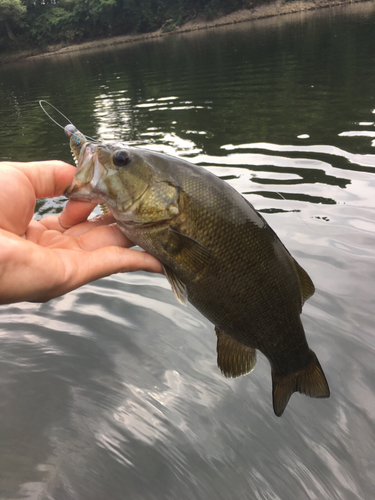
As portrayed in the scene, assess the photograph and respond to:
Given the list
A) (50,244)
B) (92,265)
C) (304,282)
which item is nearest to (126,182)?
(92,265)

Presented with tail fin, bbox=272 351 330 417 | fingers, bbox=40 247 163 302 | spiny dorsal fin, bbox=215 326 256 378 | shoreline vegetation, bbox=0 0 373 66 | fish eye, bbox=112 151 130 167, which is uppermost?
shoreline vegetation, bbox=0 0 373 66

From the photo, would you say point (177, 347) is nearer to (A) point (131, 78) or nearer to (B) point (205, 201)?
(B) point (205, 201)

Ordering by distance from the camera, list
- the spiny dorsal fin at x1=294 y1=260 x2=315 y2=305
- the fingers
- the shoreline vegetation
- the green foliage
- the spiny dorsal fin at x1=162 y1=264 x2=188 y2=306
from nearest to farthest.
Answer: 1. the fingers
2. the spiny dorsal fin at x1=162 y1=264 x2=188 y2=306
3. the spiny dorsal fin at x1=294 y1=260 x2=315 y2=305
4. the shoreline vegetation
5. the green foliage

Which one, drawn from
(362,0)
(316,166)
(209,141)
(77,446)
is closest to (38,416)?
(77,446)

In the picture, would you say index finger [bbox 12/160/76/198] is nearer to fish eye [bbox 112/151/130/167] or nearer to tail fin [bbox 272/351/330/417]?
fish eye [bbox 112/151/130/167]

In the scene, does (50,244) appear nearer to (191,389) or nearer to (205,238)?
(205,238)

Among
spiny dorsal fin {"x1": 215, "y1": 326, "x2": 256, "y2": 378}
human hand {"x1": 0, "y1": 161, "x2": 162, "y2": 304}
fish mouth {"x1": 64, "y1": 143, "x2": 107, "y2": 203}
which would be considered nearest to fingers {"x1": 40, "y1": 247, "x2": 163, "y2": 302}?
human hand {"x1": 0, "y1": 161, "x2": 162, "y2": 304}

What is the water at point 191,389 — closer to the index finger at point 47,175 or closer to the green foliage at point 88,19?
the index finger at point 47,175
